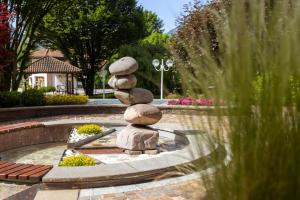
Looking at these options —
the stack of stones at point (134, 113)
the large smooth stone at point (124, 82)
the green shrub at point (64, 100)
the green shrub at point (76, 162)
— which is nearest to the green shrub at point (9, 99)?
the green shrub at point (64, 100)

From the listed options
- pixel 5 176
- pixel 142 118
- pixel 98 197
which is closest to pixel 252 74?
pixel 98 197

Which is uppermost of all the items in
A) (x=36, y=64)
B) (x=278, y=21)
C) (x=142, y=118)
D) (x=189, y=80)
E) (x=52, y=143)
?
(x=36, y=64)

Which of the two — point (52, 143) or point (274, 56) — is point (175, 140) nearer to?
point (52, 143)

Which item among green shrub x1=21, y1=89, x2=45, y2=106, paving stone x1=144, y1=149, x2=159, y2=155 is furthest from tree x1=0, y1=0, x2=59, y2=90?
paving stone x1=144, y1=149, x2=159, y2=155

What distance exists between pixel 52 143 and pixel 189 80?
850cm

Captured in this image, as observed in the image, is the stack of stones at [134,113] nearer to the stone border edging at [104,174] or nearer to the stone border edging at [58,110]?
the stone border edging at [104,174]

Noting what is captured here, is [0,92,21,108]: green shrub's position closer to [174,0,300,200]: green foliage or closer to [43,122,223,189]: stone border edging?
[43,122,223,189]: stone border edging

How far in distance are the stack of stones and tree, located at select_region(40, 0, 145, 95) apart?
63.7 feet

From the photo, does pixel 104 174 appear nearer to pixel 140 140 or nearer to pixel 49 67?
pixel 140 140

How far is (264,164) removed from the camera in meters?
1.84

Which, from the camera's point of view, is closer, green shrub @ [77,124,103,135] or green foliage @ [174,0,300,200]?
green foliage @ [174,0,300,200]

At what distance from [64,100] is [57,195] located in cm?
1086

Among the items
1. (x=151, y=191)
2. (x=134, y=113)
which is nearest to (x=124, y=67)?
(x=134, y=113)

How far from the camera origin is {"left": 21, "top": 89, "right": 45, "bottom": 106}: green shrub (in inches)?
553
